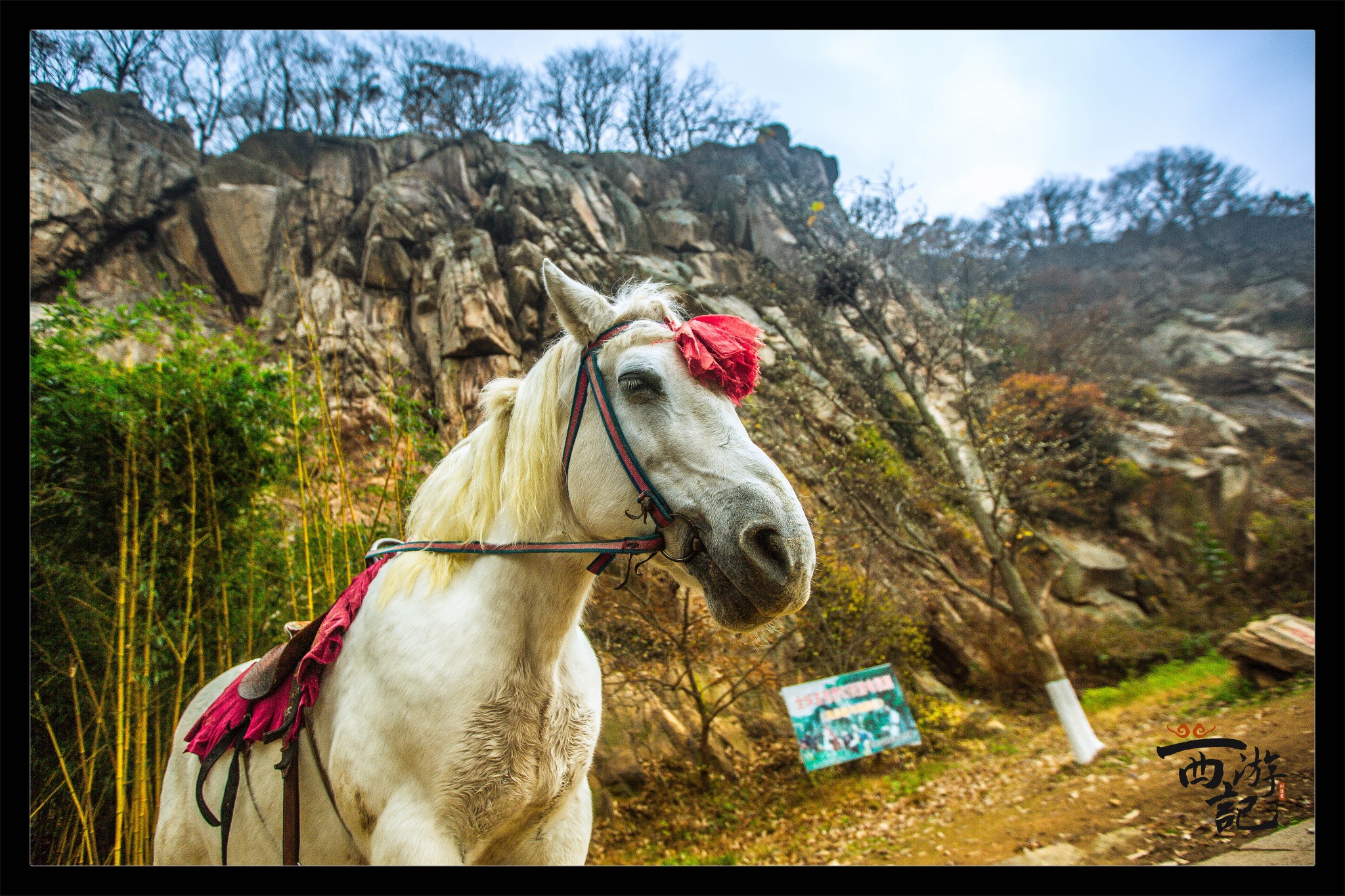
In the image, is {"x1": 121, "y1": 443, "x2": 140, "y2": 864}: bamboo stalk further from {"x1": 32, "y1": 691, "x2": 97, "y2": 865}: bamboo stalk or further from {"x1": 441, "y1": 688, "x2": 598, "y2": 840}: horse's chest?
{"x1": 441, "y1": 688, "x2": 598, "y2": 840}: horse's chest

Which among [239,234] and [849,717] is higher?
[239,234]

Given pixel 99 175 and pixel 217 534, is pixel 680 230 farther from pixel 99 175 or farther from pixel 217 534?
pixel 217 534

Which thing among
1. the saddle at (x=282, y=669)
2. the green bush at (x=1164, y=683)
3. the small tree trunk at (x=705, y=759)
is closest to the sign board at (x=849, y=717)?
the small tree trunk at (x=705, y=759)

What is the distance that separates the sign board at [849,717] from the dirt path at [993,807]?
24.8 inches

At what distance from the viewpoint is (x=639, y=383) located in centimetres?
110

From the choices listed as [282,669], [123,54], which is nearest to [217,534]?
[282,669]

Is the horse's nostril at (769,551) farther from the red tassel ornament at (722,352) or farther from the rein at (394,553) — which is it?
the red tassel ornament at (722,352)

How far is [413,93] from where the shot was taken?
31.6ft

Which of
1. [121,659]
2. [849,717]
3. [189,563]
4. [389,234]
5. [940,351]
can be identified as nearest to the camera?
[121,659]

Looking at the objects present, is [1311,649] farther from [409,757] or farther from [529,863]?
[409,757]

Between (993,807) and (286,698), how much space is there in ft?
15.8

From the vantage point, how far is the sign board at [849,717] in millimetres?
3646
